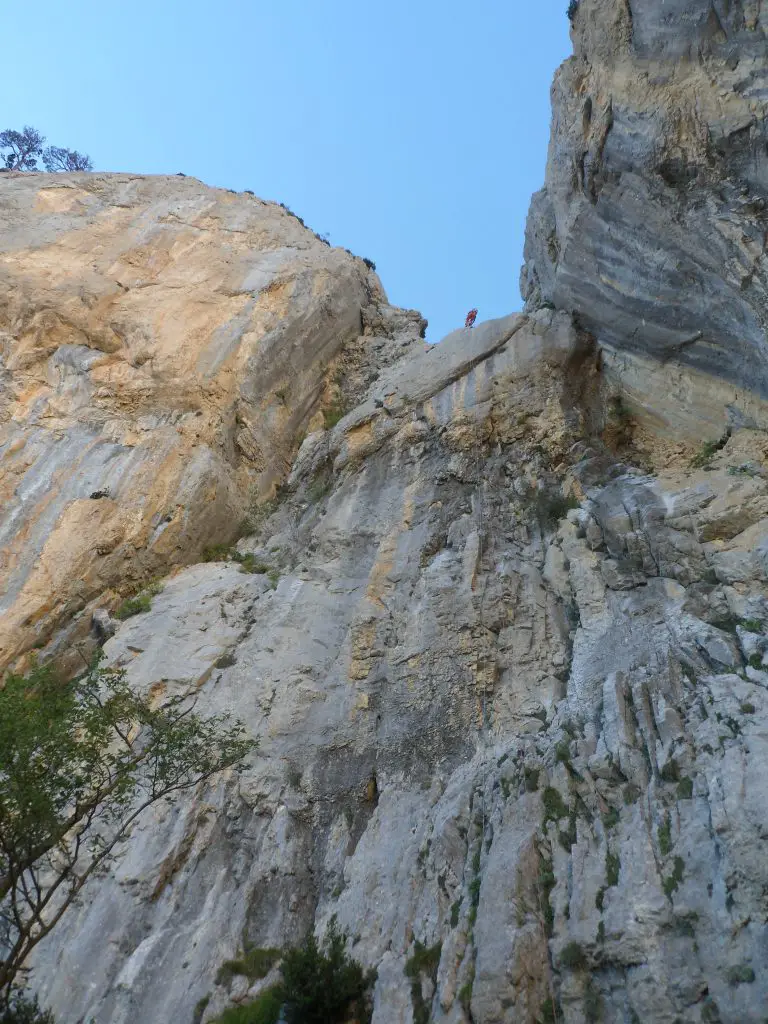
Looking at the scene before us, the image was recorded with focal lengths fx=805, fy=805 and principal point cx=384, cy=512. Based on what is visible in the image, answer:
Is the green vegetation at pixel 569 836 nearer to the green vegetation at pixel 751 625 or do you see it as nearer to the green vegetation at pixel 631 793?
the green vegetation at pixel 631 793

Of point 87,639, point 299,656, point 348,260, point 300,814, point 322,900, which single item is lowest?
point 322,900

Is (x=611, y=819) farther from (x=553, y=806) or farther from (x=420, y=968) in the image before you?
(x=420, y=968)

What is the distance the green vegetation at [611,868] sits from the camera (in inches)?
403

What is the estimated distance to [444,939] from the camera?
1070 centimetres

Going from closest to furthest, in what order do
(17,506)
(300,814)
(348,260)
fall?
(300,814)
(17,506)
(348,260)

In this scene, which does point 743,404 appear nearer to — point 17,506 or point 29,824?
point 29,824

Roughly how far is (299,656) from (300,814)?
3516mm

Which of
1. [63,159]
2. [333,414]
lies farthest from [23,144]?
[333,414]

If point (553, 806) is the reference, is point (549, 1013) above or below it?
below

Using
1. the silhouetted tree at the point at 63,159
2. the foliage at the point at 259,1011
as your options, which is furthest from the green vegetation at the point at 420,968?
the silhouetted tree at the point at 63,159

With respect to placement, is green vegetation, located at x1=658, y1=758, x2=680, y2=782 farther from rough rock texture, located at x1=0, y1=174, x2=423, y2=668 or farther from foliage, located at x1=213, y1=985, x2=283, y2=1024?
rough rock texture, located at x1=0, y1=174, x2=423, y2=668

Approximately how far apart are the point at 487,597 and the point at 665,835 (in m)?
6.50

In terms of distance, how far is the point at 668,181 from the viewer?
17250mm

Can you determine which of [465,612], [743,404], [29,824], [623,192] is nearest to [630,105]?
[623,192]
